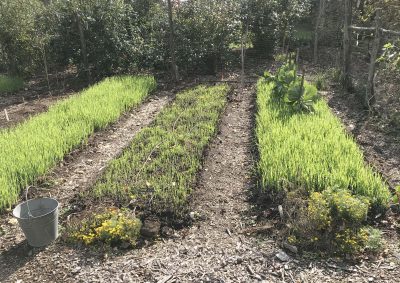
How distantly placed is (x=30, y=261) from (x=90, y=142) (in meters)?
2.95

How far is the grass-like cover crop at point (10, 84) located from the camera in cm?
1020

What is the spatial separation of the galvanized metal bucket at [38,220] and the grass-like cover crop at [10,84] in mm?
7308

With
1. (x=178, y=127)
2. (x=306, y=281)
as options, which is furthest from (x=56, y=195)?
(x=306, y=281)

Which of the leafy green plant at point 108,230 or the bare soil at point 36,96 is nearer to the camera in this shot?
the leafy green plant at point 108,230

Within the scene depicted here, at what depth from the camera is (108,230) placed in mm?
3828

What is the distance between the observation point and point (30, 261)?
3.71 m

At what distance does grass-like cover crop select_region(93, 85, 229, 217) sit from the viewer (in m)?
4.51

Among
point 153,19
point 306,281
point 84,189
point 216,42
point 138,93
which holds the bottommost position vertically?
point 306,281

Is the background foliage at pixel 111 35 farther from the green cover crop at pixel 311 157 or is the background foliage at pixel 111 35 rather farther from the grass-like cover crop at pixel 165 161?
the green cover crop at pixel 311 157

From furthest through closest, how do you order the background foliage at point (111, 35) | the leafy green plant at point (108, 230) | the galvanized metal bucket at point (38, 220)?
the background foliage at point (111, 35), the leafy green plant at point (108, 230), the galvanized metal bucket at point (38, 220)

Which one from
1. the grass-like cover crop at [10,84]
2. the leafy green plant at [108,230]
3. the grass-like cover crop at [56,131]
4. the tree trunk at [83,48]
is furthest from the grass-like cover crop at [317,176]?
the grass-like cover crop at [10,84]

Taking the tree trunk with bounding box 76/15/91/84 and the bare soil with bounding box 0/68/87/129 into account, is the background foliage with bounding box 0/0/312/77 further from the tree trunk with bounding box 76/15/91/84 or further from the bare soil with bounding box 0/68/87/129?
the bare soil with bounding box 0/68/87/129

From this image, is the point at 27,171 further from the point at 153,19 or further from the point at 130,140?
the point at 153,19

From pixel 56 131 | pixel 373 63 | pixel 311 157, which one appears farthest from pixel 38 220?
pixel 373 63
